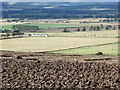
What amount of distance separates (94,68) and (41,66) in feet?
8.08

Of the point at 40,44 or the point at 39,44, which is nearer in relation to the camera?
the point at 39,44

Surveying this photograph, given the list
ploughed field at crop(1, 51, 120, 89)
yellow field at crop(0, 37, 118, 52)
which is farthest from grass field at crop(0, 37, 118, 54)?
ploughed field at crop(1, 51, 120, 89)

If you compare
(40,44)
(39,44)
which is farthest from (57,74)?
(40,44)

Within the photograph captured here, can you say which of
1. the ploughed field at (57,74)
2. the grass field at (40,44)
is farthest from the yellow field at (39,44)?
the ploughed field at (57,74)

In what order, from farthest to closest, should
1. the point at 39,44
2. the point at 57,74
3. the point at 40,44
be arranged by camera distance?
the point at 40,44 → the point at 39,44 → the point at 57,74

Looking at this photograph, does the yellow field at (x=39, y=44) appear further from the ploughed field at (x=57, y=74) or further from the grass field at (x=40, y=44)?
the ploughed field at (x=57, y=74)

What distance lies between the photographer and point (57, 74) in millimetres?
16844

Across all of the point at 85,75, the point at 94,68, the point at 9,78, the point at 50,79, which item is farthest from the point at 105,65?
the point at 9,78

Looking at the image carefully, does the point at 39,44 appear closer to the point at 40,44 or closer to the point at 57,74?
the point at 40,44

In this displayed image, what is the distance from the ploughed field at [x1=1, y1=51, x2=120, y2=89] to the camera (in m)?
14.9

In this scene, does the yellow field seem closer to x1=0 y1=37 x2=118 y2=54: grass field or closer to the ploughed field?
x1=0 y1=37 x2=118 y2=54: grass field

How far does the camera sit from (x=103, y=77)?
16.3m

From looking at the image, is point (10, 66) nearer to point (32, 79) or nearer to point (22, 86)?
point (32, 79)

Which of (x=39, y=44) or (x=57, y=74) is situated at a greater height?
(x=57, y=74)
